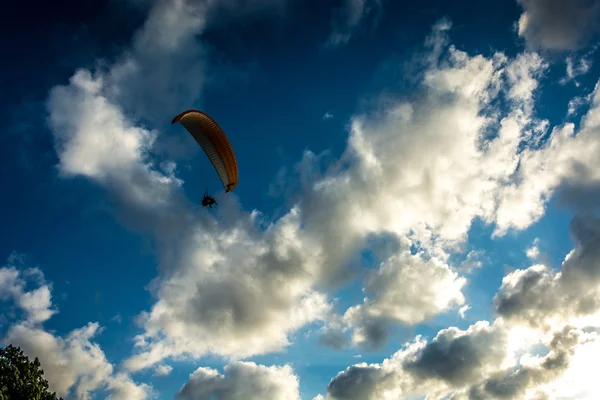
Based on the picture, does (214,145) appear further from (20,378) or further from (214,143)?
(20,378)

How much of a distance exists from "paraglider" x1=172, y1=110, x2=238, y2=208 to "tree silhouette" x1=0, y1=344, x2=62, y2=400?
2528 cm

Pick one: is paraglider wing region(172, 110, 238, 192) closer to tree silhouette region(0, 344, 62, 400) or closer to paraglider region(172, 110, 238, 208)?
paraglider region(172, 110, 238, 208)

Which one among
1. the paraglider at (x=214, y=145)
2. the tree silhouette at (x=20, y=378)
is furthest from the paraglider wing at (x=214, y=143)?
the tree silhouette at (x=20, y=378)

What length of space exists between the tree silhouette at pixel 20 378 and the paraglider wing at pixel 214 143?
28.4m

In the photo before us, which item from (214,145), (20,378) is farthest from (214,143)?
(20,378)

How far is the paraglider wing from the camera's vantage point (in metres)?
48.8

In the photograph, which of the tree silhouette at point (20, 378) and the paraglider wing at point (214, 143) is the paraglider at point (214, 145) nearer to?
the paraglider wing at point (214, 143)

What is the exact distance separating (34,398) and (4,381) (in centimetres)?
346

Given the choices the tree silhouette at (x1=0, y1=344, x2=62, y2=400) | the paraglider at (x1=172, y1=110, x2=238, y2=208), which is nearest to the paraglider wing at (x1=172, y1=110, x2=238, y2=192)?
the paraglider at (x1=172, y1=110, x2=238, y2=208)

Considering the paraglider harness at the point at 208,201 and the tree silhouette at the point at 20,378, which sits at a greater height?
the paraglider harness at the point at 208,201

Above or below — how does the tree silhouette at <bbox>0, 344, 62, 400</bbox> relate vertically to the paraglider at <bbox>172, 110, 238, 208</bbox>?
below

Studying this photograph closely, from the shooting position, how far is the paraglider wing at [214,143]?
48.8m

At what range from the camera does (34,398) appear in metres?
46.3

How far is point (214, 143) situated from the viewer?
52.0 metres
